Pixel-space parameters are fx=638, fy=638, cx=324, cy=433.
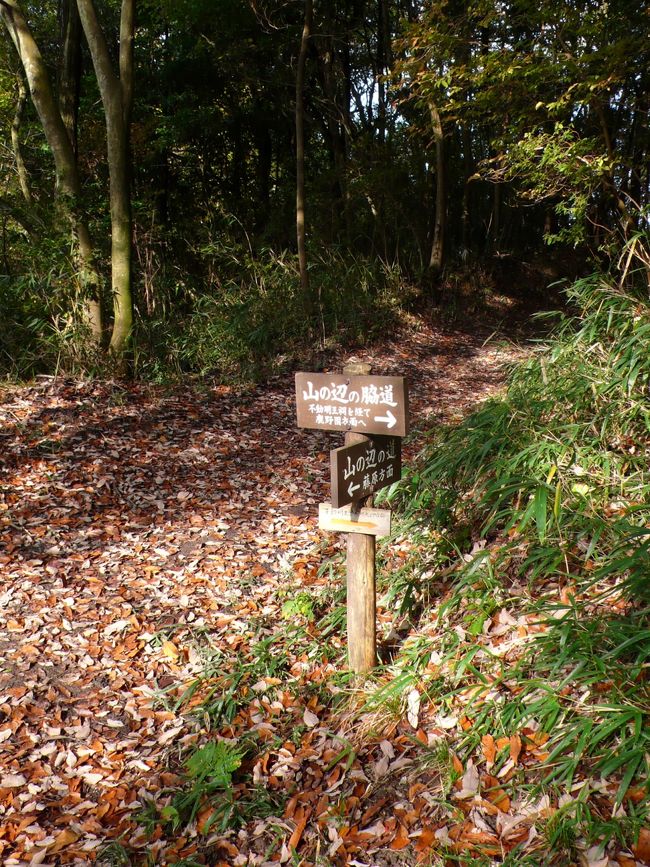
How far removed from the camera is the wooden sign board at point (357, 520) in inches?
126

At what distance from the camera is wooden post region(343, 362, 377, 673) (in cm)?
332

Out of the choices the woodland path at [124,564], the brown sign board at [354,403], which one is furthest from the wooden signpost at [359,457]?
the woodland path at [124,564]

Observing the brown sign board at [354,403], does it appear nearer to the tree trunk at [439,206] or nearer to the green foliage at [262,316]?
the green foliage at [262,316]

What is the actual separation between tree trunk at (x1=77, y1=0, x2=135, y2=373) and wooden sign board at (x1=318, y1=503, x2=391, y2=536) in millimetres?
5851

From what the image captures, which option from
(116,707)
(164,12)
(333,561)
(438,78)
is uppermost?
(164,12)

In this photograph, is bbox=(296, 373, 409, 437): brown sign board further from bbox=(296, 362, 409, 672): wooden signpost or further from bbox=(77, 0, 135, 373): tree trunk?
bbox=(77, 0, 135, 373): tree trunk

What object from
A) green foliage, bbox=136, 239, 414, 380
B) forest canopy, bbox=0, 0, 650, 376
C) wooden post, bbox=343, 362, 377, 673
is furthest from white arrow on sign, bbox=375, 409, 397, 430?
green foliage, bbox=136, 239, 414, 380

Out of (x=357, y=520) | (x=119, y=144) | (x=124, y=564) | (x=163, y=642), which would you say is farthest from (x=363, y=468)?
(x=119, y=144)

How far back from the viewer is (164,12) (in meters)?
11.6

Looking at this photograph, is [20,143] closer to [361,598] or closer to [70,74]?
[70,74]

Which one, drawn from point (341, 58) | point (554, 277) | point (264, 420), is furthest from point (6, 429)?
point (554, 277)

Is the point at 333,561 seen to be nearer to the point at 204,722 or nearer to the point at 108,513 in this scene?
the point at 204,722

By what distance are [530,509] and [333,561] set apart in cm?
161

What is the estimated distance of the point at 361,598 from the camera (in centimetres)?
337
